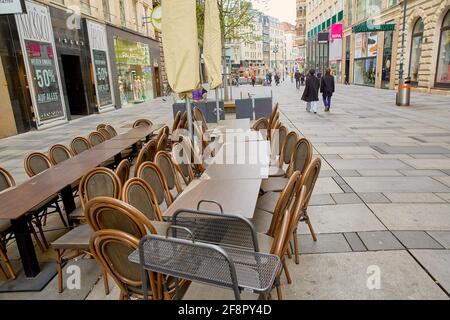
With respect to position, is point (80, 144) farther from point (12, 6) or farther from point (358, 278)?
point (12, 6)

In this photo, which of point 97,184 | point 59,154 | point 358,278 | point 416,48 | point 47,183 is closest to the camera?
point 358,278

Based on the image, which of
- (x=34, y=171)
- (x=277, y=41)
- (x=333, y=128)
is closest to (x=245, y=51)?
(x=277, y=41)

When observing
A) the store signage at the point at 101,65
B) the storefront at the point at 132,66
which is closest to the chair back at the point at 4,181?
the store signage at the point at 101,65

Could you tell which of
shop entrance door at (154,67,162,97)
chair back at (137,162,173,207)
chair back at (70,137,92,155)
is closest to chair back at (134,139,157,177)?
chair back at (137,162,173,207)

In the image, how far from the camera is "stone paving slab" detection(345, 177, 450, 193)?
481 cm

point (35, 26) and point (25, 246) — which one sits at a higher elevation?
point (35, 26)

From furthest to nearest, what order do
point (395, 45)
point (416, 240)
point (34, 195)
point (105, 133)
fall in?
point (395, 45), point (105, 133), point (416, 240), point (34, 195)

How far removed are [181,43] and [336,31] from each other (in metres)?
31.7

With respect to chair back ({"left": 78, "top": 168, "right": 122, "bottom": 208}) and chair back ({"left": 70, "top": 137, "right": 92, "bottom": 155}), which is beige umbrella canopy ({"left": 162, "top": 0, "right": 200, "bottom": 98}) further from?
chair back ({"left": 70, "top": 137, "right": 92, "bottom": 155})

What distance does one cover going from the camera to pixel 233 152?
4.43 meters

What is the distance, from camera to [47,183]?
3508mm

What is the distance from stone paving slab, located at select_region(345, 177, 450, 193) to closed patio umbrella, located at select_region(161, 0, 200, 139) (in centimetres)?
304

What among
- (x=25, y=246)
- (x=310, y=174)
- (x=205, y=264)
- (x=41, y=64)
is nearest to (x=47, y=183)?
(x=25, y=246)
